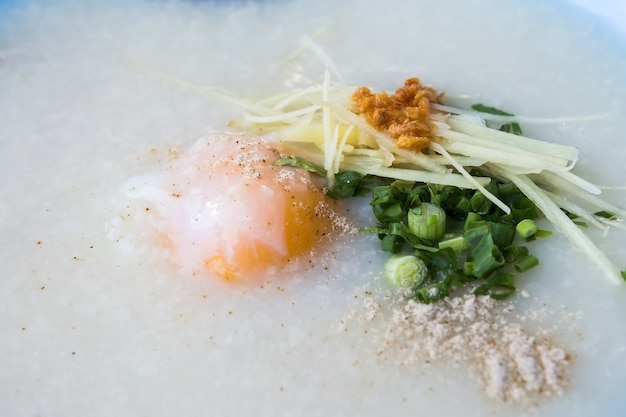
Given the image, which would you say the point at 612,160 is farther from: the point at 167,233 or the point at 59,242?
the point at 59,242

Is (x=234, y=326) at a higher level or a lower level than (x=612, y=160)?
lower

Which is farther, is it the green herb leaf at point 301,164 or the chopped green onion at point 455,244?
the green herb leaf at point 301,164

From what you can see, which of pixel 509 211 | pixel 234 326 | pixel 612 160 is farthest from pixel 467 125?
pixel 234 326

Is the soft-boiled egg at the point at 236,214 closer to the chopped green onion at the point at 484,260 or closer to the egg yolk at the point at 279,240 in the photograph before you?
the egg yolk at the point at 279,240

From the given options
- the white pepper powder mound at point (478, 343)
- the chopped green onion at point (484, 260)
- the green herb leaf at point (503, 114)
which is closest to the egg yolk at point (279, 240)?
the white pepper powder mound at point (478, 343)

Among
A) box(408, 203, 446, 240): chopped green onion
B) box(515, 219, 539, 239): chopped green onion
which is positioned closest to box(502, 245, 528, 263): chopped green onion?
box(515, 219, 539, 239): chopped green onion

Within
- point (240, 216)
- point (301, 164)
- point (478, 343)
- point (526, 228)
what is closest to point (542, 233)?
point (526, 228)

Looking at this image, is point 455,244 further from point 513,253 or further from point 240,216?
point 240,216
